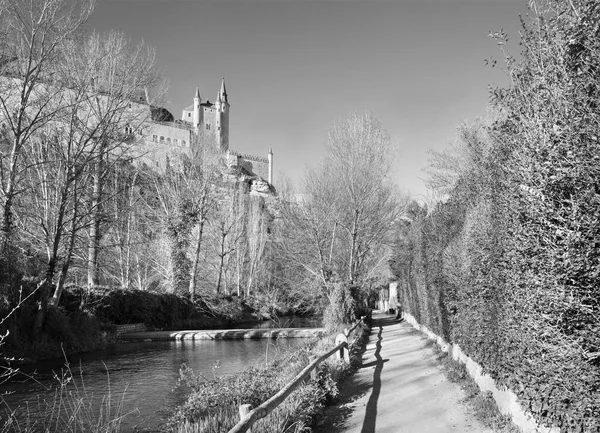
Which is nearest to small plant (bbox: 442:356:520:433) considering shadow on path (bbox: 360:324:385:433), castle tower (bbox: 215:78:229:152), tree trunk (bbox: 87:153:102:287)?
shadow on path (bbox: 360:324:385:433)

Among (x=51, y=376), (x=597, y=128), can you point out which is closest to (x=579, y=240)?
(x=597, y=128)

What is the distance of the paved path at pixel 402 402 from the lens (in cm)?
580

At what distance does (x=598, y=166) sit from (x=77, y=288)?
1964 cm

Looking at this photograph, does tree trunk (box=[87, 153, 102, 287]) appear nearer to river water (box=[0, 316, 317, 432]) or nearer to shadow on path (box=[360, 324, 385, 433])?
river water (box=[0, 316, 317, 432])

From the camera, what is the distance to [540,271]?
3559mm

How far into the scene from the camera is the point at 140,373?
456 inches

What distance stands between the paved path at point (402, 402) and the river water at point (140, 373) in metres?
2.20

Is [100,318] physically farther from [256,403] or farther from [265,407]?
[265,407]

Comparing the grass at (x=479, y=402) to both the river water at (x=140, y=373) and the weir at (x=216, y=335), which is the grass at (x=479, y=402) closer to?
the river water at (x=140, y=373)

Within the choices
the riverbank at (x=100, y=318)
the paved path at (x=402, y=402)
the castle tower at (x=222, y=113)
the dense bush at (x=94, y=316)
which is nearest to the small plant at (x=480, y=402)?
the paved path at (x=402, y=402)

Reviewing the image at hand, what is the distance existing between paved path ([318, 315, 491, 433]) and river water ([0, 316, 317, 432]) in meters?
2.20

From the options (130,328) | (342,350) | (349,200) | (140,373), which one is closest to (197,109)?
(349,200)

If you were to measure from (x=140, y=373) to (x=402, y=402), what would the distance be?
7.60 meters

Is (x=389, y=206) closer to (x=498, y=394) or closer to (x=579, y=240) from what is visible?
(x=498, y=394)
